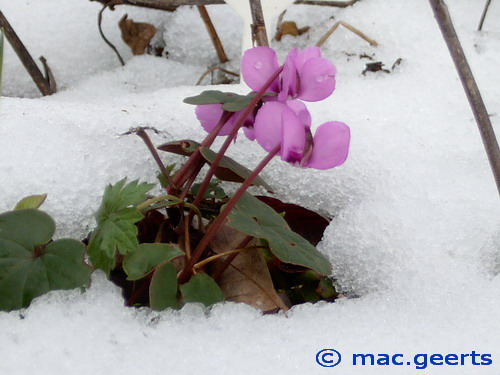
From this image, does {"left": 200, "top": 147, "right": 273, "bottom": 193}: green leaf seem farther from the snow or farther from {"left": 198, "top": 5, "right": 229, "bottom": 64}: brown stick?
{"left": 198, "top": 5, "right": 229, "bottom": 64}: brown stick

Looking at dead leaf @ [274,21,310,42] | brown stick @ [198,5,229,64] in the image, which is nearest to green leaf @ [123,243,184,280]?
brown stick @ [198,5,229,64]

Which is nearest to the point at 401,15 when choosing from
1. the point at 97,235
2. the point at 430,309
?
the point at 430,309

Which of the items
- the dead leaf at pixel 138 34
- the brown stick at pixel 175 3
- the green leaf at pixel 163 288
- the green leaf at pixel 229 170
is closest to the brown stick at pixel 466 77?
the green leaf at pixel 229 170

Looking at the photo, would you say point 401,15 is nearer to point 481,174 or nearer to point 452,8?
point 452,8

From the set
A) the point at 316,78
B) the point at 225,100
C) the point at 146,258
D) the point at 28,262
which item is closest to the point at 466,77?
the point at 316,78

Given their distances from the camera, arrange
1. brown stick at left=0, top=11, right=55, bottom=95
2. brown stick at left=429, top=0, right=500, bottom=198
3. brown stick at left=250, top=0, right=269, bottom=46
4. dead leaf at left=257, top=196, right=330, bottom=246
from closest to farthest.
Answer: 1. brown stick at left=429, top=0, right=500, bottom=198
2. dead leaf at left=257, top=196, right=330, bottom=246
3. brown stick at left=250, top=0, right=269, bottom=46
4. brown stick at left=0, top=11, right=55, bottom=95

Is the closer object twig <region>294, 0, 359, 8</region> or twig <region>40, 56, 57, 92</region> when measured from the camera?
twig <region>40, 56, 57, 92</region>

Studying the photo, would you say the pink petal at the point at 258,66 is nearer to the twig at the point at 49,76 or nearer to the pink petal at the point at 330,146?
the pink petal at the point at 330,146
